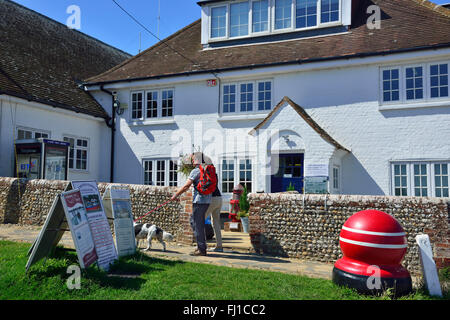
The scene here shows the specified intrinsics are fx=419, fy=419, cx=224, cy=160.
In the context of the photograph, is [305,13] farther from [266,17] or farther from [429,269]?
[429,269]

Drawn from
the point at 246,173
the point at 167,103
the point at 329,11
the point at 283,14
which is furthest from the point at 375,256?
the point at 167,103

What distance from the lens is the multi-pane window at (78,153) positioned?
54.4ft

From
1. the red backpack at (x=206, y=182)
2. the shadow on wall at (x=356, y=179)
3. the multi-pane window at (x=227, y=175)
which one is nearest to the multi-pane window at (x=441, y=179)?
the shadow on wall at (x=356, y=179)

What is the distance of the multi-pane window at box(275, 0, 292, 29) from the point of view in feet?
53.2

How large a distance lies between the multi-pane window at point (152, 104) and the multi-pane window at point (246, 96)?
151 inches

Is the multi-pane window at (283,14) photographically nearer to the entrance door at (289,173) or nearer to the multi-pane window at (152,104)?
the entrance door at (289,173)

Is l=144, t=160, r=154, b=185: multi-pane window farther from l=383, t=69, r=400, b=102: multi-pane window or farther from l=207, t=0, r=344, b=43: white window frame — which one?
l=383, t=69, r=400, b=102: multi-pane window

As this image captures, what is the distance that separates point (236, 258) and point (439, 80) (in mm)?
9285

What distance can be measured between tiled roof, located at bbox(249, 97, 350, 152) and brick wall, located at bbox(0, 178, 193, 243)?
576cm

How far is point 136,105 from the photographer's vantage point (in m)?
17.8

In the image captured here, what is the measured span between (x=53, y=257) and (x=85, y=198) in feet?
3.35

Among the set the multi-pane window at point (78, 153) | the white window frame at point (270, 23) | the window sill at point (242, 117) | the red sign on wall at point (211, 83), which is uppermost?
the white window frame at point (270, 23)
